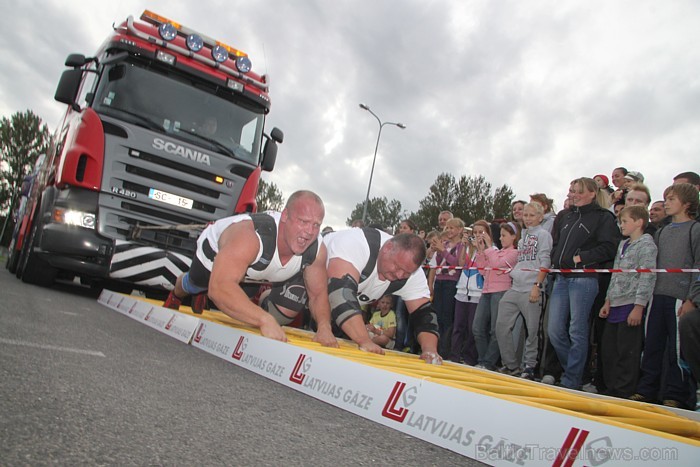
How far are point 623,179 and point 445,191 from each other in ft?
122

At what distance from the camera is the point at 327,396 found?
8.39 ft

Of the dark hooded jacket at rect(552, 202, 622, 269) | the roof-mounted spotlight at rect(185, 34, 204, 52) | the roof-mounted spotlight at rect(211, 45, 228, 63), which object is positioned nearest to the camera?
the dark hooded jacket at rect(552, 202, 622, 269)

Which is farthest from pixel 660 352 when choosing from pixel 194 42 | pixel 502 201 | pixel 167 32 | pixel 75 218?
pixel 502 201

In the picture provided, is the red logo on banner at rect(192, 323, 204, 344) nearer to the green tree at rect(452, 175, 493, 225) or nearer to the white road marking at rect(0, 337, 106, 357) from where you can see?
the white road marking at rect(0, 337, 106, 357)

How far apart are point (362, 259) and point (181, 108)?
4105mm

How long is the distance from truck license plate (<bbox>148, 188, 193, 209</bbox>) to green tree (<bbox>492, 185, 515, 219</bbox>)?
35644 mm

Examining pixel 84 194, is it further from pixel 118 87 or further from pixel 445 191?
pixel 445 191

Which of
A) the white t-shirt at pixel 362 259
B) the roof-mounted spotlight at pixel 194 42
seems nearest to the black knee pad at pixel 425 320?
the white t-shirt at pixel 362 259

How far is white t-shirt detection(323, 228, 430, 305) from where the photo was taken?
4273 mm

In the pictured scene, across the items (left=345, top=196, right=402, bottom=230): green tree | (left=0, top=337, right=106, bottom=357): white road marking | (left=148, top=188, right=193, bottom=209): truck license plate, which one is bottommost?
(left=0, top=337, right=106, bottom=357): white road marking

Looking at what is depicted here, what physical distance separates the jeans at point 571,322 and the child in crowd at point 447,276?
6.28 feet

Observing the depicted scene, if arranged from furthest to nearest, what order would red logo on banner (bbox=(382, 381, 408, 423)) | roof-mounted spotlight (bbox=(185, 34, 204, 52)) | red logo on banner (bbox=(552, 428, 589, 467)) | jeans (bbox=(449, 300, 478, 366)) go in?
1. roof-mounted spotlight (bbox=(185, 34, 204, 52))
2. jeans (bbox=(449, 300, 478, 366))
3. red logo on banner (bbox=(382, 381, 408, 423))
4. red logo on banner (bbox=(552, 428, 589, 467))

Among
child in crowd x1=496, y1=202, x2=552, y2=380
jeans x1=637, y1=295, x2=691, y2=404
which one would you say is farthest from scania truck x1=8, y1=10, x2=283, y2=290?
jeans x1=637, y1=295, x2=691, y2=404

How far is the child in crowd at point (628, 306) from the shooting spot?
4555 mm
